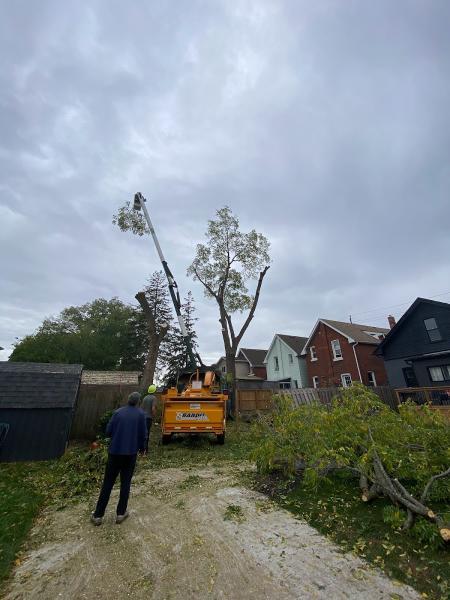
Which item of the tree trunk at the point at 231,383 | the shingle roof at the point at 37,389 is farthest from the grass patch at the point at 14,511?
the tree trunk at the point at 231,383

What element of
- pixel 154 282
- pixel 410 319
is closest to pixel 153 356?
pixel 154 282

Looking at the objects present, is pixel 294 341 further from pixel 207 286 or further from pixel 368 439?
pixel 368 439

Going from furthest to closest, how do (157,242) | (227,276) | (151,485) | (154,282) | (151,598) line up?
(154,282), (227,276), (157,242), (151,485), (151,598)

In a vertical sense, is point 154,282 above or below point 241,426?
above

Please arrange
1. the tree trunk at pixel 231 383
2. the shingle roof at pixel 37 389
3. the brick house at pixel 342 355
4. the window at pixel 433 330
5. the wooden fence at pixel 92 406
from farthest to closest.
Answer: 1. the brick house at pixel 342 355
2. the window at pixel 433 330
3. the tree trunk at pixel 231 383
4. the wooden fence at pixel 92 406
5. the shingle roof at pixel 37 389

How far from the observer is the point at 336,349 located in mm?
28266

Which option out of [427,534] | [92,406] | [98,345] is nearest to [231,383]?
[92,406]

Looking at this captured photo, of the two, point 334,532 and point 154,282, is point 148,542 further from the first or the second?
point 154,282

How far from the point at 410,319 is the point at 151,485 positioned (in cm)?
2211

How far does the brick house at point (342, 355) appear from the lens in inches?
1027

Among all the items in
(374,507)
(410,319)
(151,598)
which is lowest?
(151,598)

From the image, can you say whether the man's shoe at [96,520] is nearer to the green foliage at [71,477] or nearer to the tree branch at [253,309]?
the green foliage at [71,477]

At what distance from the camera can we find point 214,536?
3.72 meters

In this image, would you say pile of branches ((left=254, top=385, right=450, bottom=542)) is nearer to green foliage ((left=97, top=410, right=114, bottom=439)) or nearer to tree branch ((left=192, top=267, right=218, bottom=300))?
green foliage ((left=97, top=410, right=114, bottom=439))
